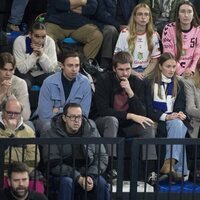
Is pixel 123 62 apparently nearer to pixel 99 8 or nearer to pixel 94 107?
pixel 94 107

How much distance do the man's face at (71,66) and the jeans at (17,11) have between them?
2.12m

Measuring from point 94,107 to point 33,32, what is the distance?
1242 millimetres

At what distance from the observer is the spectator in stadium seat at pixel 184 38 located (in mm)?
12445

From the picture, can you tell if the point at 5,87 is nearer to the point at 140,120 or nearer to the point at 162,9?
the point at 140,120

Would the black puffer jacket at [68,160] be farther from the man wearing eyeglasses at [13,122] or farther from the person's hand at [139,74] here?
the person's hand at [139,74]

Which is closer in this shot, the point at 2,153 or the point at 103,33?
the point at 2,153

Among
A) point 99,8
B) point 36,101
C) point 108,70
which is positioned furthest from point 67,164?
point 99,8

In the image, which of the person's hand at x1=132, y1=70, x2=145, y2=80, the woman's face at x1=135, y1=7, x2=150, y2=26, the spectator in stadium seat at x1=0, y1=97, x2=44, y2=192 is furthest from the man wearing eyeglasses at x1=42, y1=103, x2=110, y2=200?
the woman's face at x1=135, y1=7, x2=150, y2=26

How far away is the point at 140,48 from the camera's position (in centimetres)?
1241

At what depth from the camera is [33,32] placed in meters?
11.8

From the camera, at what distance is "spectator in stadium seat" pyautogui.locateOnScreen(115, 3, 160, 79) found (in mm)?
12297

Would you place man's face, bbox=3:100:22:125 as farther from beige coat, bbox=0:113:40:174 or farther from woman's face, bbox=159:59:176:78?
woman's face, bbox=159:59:176:78

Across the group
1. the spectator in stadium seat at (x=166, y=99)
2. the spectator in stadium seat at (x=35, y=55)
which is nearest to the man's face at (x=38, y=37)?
the spectator in stadium seat at (x=35, y=55)

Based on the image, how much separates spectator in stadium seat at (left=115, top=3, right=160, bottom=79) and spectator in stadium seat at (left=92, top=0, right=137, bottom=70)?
1.14 ft
